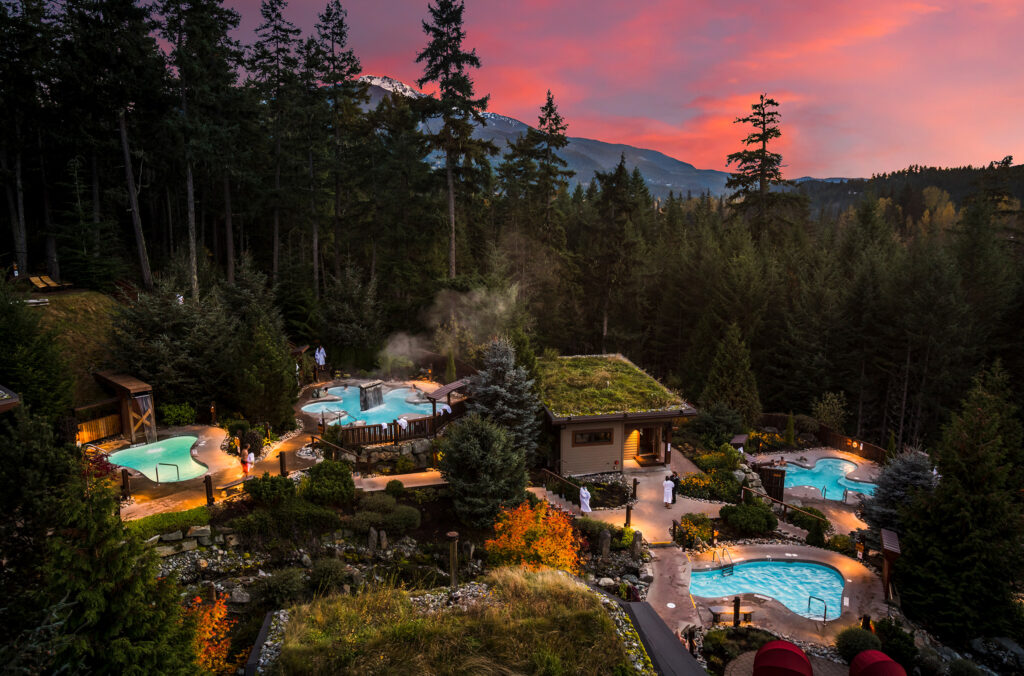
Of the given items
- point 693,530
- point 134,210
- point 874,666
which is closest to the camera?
point 874,666

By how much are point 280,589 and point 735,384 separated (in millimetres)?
24168

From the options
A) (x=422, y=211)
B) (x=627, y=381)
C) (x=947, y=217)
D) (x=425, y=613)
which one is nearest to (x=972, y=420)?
(x=627, y=381)

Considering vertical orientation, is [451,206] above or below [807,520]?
above

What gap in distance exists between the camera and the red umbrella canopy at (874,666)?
32.8 feet

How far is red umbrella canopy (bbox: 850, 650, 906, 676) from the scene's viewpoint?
9.99m

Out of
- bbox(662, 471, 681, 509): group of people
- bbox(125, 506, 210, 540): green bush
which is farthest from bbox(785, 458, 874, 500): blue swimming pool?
bbox(125, 506, 210, 540): green bush

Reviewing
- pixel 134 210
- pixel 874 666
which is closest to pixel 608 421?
pixel 874 666

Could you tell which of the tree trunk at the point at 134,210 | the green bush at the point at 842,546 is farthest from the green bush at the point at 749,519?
the tree trunk at the point at 134,210

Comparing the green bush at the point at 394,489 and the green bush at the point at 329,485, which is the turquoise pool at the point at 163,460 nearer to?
the green bush at the point at 329,485

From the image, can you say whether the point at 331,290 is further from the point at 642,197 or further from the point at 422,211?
the point at 642,197

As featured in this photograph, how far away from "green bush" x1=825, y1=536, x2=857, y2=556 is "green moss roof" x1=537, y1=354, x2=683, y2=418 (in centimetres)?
680

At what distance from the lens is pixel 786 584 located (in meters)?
15.4

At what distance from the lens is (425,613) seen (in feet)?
33.1

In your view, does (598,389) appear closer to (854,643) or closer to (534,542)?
(534,542)
